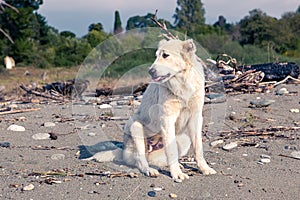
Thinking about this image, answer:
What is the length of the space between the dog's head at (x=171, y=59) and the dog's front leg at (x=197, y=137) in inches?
20.5

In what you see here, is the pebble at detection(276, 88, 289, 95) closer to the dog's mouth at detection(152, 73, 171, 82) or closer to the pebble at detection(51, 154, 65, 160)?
the dog's mouth at detection(152, 73, 171, 82)

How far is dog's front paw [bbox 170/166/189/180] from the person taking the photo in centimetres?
408

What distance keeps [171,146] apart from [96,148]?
1441 mm

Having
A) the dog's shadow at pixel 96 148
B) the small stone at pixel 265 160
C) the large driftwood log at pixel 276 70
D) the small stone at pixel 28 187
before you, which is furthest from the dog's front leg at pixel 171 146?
the large driftwood log at pixel 276 70

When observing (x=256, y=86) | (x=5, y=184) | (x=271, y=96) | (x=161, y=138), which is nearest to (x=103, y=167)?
(x=161, y=138)

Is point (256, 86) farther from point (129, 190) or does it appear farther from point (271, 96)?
point (129, 190)

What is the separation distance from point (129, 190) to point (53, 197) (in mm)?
695

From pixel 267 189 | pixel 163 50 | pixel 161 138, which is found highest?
pixel 163 50

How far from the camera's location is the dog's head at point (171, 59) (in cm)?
398

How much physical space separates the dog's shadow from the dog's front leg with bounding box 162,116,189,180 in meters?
1.16

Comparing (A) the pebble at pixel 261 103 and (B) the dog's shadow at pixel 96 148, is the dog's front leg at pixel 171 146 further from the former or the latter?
(A) the pebble at pixel 261 103

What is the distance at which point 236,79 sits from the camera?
9.14m

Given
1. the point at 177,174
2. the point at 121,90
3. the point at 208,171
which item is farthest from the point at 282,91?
the point at 177,174

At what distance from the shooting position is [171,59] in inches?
158
